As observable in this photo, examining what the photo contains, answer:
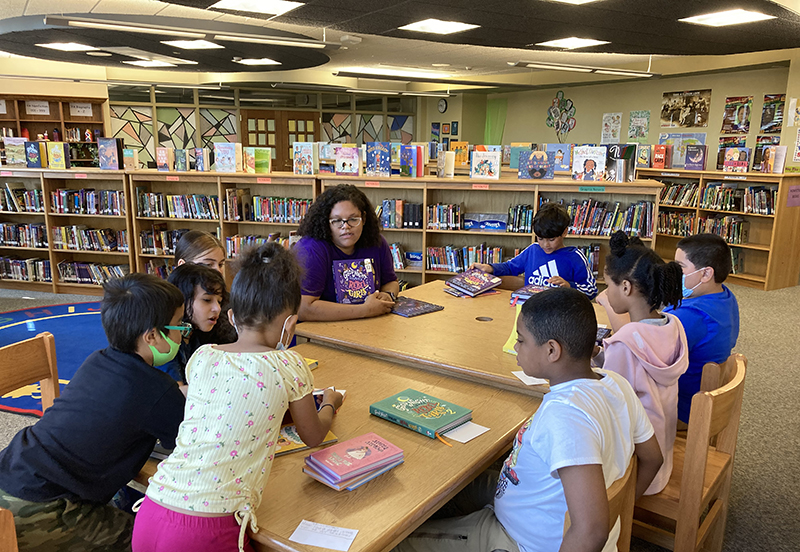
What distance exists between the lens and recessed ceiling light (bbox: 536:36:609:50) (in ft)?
22.9

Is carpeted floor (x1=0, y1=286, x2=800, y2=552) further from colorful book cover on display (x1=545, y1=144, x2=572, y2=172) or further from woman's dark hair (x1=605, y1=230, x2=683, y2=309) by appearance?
colorful book cover on display (x1=545, y1=144, x2=572, y2=172)

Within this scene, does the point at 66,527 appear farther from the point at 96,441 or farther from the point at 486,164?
the point at 486,164

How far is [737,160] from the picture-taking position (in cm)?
740

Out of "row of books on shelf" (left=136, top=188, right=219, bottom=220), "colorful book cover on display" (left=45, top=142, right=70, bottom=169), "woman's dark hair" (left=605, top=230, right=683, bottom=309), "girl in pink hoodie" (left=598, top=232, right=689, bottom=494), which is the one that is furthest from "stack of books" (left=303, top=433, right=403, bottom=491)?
"colorful book cover on display" (left=45, top=142, right=70, bottom=169)

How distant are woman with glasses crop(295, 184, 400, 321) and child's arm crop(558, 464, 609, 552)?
1629 mm

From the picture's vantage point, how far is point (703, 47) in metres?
7.17

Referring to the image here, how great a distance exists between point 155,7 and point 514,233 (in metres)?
5.13

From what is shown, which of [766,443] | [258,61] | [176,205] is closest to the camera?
[766,443]

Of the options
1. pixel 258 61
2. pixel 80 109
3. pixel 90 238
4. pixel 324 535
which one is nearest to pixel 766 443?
pixel 324 535

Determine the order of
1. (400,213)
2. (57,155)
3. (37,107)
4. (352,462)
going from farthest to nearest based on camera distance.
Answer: (37,107), (57,155), (400,213), (352,462)

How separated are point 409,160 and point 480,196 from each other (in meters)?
0.75

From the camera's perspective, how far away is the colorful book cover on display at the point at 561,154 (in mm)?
4961

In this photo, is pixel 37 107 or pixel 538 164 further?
pixel 37 107

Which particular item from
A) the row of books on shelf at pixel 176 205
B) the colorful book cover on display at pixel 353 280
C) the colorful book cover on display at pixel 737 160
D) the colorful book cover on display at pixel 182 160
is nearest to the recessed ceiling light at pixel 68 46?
the row of books on shelf at pixel 176 205
